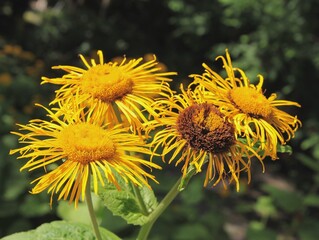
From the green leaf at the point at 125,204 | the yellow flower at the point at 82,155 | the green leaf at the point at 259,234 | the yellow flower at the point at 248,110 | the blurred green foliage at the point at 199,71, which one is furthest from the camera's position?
the blurred green foliage at the point at 199,71

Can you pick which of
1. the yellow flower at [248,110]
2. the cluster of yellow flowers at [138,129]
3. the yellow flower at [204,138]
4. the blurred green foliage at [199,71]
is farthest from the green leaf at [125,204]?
the blurred green foliage at [199,71]

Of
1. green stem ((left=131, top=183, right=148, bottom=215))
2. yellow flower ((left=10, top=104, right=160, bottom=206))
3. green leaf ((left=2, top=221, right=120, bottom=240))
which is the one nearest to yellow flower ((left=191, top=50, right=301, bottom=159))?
yellow flower ((left=10, top=104, right=160, bottom=206))

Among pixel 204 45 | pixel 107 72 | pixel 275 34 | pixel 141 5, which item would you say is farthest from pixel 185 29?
pixel 107 72

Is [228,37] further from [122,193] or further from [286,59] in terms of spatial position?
[122,193]

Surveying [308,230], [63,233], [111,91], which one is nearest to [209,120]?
[111,91]

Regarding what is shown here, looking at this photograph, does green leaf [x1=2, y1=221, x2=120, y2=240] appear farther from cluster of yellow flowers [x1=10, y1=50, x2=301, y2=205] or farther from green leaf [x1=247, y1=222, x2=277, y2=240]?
green leaf [x1=247, y1=222, x2=277, y2=240]

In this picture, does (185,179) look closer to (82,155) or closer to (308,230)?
(82,155)

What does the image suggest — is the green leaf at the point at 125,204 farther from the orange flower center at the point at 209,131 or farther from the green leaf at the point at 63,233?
the orange flower center at the point at 209,131

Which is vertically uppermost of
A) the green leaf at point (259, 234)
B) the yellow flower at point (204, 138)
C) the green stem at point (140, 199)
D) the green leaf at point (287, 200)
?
the yellow flower at point (204, 138)
